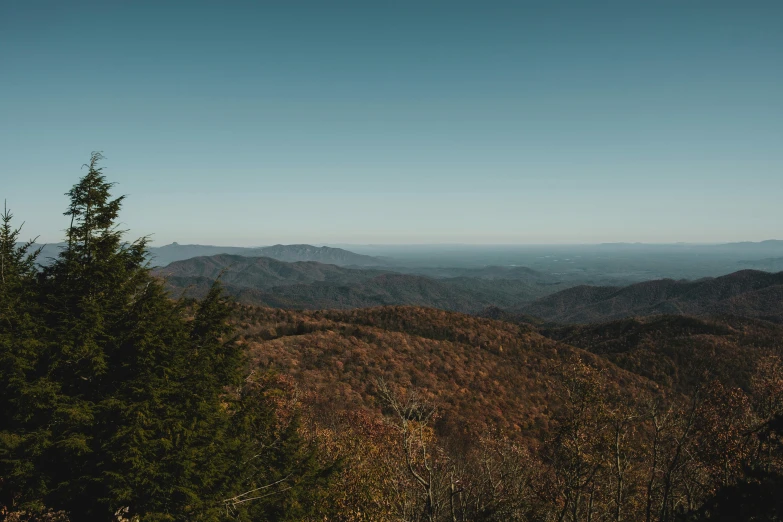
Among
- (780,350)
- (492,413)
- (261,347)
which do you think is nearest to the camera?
(492,413)

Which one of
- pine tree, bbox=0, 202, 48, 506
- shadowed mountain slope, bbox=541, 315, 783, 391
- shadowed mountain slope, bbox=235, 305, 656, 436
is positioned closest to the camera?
pine tree, bbox=0, 202, 48, 506

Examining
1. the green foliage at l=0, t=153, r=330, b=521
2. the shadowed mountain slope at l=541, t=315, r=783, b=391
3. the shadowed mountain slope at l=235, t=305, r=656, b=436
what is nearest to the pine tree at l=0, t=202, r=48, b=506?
the green foliage at l=0, t=153, r=330, b=521

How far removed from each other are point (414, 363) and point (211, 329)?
45846mm

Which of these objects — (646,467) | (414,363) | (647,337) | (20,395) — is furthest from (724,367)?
(20,395)

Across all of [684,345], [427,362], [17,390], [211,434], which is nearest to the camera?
[17,390]

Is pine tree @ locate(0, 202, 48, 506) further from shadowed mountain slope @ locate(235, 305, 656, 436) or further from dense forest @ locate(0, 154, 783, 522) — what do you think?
shadowed mountain slope @ locate(235, 305, 656, 436)

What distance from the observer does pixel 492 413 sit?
1939 inches

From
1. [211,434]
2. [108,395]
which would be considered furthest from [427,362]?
[108,395]

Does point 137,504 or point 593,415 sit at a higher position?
point 593,415

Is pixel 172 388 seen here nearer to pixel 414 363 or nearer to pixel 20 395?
pixel 20 395

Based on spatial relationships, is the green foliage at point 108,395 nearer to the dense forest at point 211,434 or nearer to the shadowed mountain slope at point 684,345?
the dense forest at point 211,434

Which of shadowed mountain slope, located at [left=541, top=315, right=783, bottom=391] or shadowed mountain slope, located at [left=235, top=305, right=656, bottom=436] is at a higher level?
shadowed mountain slope, located at [left=235, top=305, right=656, bottom=436]

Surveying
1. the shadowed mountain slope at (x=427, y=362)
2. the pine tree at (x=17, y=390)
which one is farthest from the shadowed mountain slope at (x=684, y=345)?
the pine tree at (x=17, y=390)

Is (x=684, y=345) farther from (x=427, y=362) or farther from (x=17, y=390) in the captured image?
(x=17, y=390)
